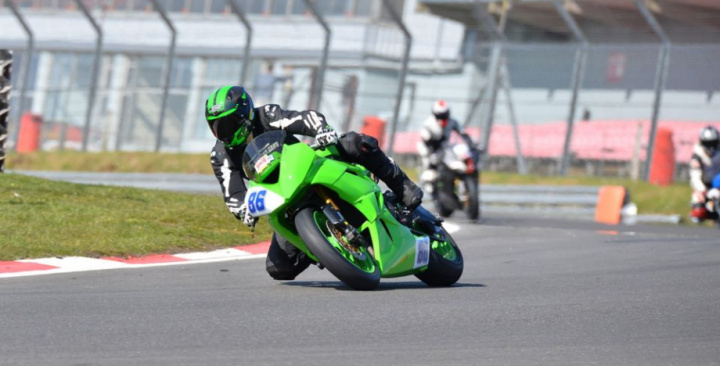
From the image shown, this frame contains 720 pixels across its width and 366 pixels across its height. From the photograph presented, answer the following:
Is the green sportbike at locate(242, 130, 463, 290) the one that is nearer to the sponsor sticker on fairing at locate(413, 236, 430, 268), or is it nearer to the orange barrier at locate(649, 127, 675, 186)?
the sponsor sticker on fairing at locate(413, 236, 430, 268)

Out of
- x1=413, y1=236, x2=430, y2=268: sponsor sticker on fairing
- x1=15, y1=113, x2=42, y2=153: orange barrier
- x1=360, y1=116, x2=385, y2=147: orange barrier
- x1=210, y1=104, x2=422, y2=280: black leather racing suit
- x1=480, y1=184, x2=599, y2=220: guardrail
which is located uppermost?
x1=210, y1=104, x2=422, y2=280: black leather racing suit

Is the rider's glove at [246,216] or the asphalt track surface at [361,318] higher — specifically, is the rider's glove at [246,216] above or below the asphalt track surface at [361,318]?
above

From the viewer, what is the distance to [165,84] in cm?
2325

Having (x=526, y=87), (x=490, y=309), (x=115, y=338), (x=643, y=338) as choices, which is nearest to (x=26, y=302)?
(x=115, y=338)

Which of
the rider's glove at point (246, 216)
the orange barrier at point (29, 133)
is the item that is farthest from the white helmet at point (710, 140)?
the orange barrier at point (29, 133)

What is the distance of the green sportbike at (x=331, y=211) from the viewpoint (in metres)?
7.34

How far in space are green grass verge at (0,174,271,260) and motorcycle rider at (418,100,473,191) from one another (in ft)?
10.9

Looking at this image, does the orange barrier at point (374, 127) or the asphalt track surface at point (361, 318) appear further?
the orange barrier at point (374, 127)

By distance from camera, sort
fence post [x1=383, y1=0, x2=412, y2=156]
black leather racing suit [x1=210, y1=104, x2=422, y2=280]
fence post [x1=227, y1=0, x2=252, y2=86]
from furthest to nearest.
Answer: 1. fence post [x1=227, y1=0, x2=252, y2=86]
2. fence post [x1=383, y1=0, x2=412, y2=156]
3. black leather racing suit [x1=210, y1=104, x2=422, y2=280]

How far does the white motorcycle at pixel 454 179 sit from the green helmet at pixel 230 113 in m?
8.11

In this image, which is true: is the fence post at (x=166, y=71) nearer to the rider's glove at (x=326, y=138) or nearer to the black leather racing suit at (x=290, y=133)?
the black leather racing suit at (x=290, y=133)

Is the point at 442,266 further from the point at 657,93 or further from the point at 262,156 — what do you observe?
the point at 657,93

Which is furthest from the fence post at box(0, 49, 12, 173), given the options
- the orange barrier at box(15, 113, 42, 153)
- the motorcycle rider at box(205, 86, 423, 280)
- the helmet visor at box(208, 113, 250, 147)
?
the orange barrier at box(15, 113, 42, 153)

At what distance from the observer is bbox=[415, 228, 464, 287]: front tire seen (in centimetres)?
812
